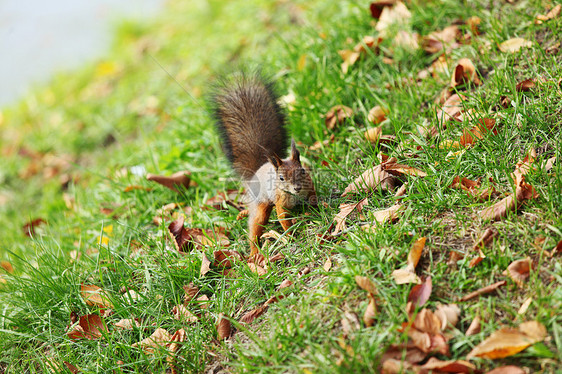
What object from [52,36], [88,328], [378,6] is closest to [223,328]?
[88,328]

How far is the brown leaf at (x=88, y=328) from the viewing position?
256 cm

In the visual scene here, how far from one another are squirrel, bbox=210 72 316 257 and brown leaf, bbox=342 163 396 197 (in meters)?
0.27

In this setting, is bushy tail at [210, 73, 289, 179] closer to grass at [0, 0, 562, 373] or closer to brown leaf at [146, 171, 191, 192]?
grass at [0, 0, 562, 373]

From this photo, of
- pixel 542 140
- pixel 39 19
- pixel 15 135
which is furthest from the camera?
pixel 39 19

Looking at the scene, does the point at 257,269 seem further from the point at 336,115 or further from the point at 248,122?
the point at 336,115

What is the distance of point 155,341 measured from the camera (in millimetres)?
2354

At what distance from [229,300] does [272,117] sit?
4.12 feet

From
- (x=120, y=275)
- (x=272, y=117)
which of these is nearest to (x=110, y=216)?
(x=120, y=275)

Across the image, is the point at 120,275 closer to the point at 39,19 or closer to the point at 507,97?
the point at 507,97

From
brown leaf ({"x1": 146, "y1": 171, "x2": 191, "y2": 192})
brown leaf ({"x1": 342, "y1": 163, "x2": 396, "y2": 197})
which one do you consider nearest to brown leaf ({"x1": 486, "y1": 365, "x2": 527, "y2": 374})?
brown leaf ({"x1": 342, "y1": 163, "x2": 396, "y2": 197})

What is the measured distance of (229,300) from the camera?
2.51 meters

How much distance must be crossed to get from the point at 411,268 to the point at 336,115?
5.32 ft

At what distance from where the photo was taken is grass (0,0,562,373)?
2047 mm

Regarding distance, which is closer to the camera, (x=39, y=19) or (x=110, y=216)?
(x=110, y=216)
